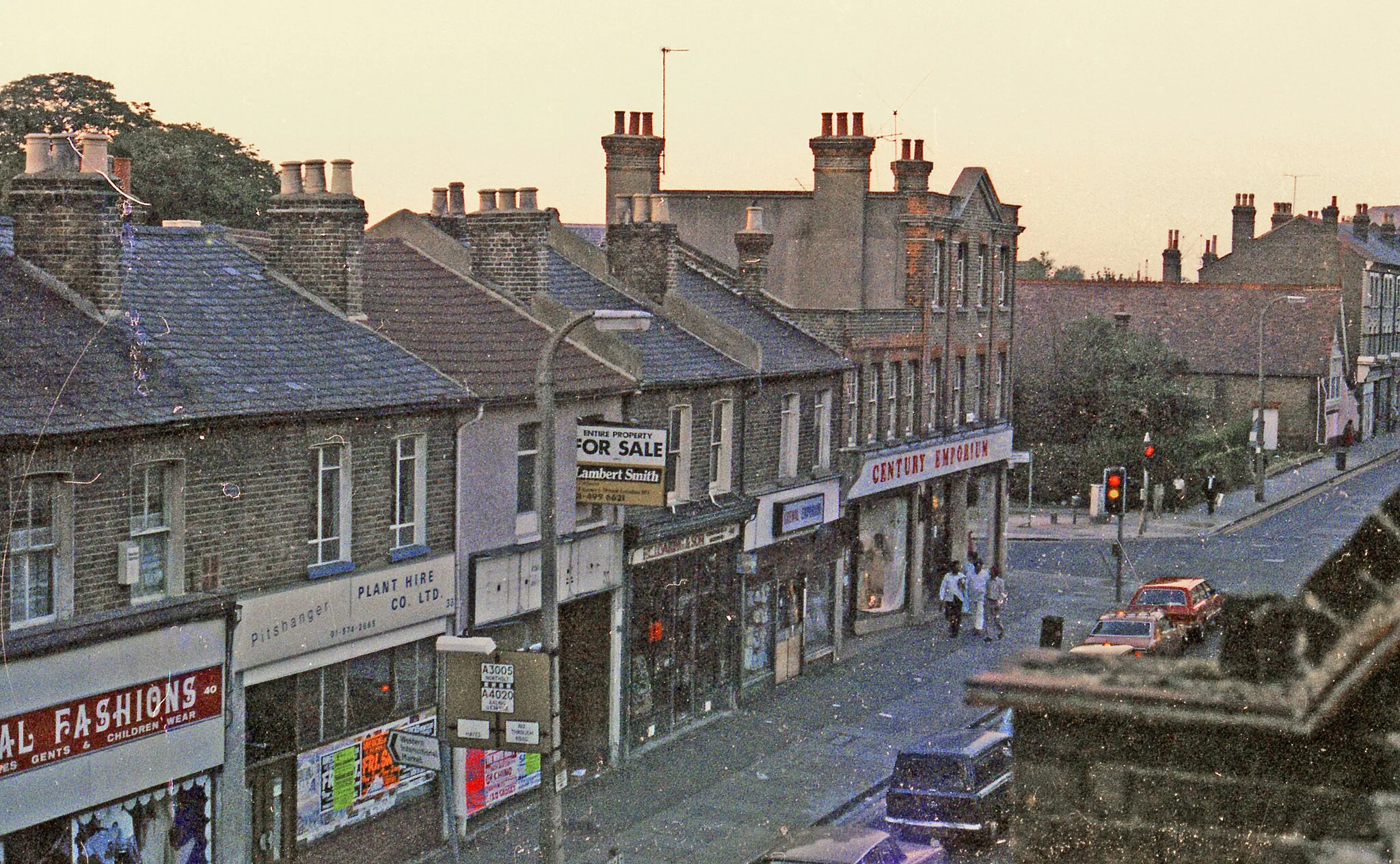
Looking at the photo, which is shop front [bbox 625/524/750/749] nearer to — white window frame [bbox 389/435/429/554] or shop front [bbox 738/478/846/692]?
shop front [bbox 738/478/846/692]

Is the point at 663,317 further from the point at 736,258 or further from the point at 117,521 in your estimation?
the point at 117,521

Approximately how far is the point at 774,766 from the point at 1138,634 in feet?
34.2

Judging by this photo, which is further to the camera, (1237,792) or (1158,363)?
(1158,363)

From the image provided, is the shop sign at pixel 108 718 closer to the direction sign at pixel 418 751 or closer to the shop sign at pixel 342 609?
the shop sign at pixel 342 609

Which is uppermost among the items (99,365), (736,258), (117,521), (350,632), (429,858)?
(736,258)

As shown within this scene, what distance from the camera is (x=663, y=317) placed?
3041cm

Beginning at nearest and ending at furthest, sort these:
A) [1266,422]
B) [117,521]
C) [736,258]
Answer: [117,521], [736,258], [1266,422]

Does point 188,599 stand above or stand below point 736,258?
below

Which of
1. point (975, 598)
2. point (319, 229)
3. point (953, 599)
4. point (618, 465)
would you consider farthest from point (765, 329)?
point (319, 229)

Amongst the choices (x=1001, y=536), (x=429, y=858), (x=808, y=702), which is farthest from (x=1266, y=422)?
(x=429, y=858)

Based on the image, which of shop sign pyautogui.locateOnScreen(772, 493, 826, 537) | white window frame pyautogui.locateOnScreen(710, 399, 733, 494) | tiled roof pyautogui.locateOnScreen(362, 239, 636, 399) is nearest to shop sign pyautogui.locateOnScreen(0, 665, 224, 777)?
tiled roof pyautogui.locateOnScreen(362, 239, 636, 399)

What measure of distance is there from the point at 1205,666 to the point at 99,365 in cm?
1377

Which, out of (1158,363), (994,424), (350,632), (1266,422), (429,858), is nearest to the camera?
(350,632)

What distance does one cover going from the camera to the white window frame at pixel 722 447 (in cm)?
2867
